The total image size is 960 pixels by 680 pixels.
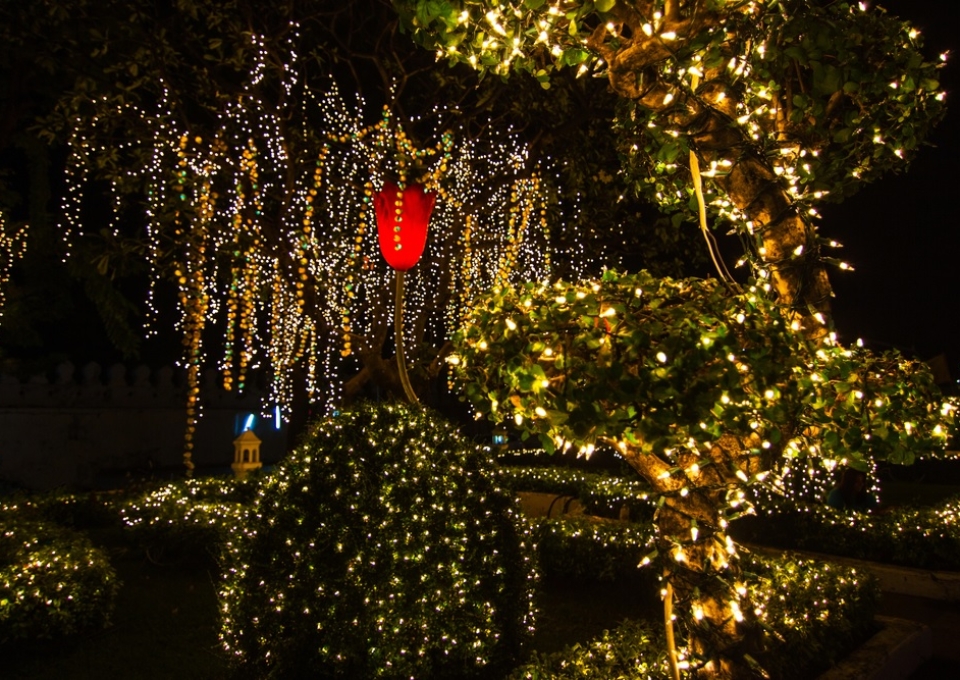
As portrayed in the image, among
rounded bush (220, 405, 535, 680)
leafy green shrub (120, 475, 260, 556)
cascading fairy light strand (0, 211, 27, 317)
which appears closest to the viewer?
rounded bush (220, 405, 535, 680)

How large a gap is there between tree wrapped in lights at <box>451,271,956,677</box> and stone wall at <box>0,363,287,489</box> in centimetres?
1346

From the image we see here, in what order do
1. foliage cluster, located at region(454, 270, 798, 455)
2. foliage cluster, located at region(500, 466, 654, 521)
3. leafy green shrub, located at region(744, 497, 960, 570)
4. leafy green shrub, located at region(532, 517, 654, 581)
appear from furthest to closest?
foliage cluster, located at region(500, 466, 654, 521), leafy green shrub, located at region(744, 497, 960, 570), leafy green shrub, located at region(532, 517, 654, 581), foliage cluster, located at region(454, 270, 798, 455)

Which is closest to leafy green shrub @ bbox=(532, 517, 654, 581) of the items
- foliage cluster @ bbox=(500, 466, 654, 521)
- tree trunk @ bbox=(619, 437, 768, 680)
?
foliage cluster @ bbox=(500, 466, 654, 521)

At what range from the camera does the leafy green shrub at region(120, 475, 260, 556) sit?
764cm

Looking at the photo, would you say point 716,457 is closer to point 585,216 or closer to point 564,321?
point 564,321

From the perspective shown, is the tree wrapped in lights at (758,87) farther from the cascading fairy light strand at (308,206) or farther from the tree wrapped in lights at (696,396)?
the cascading fairy light strand at (308,206)

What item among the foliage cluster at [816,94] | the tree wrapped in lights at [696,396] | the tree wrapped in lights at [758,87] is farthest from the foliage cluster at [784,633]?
the foliage cluster at [816,94]

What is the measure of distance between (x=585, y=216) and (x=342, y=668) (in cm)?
823

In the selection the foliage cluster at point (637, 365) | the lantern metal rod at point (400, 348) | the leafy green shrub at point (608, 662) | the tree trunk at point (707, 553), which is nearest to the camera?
the foliage cluster at point (637, 365)

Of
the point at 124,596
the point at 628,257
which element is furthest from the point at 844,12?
the point at 628,257

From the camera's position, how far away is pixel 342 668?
3.79 m

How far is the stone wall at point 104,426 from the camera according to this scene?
46.3ft

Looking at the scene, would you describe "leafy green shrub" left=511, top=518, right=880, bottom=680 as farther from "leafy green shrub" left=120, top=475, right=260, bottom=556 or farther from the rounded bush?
"leafy green shrub" left=120, top=475, right=260, bottom=556

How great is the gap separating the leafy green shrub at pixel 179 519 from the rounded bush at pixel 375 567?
3.08 m
